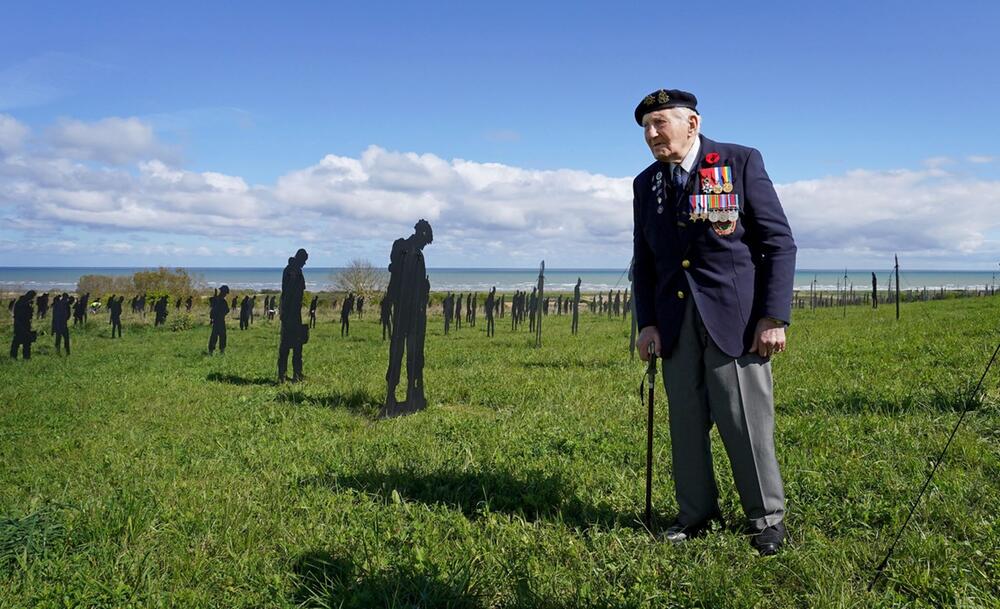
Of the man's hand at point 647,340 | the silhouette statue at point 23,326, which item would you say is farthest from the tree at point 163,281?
the man's hand at point 647,340

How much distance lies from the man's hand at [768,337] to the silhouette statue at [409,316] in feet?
16.1

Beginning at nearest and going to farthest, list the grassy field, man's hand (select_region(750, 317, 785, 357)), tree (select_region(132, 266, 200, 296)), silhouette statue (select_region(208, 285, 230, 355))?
the grassy field < man's hand (select_region(750, 317, 785, 357)) < silhouette statue (select_region(208, 285, 230, 355)) < tree (select_region(132, 266, 200, 296))

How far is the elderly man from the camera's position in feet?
10.7

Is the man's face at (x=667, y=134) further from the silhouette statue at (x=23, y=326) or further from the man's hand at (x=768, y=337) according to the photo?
the silhouette statue at (x=23, y=326)

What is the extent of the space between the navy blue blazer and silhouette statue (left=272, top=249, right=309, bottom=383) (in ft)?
25.3

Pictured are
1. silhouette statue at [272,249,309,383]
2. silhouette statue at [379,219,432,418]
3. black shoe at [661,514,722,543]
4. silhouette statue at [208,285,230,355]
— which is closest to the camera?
black shoe at [661,514,722,543]

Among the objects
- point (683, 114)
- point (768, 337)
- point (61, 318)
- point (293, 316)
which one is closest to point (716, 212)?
point (683, 114)

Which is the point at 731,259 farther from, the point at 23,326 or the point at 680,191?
the point at 23,326

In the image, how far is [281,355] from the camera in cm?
1030

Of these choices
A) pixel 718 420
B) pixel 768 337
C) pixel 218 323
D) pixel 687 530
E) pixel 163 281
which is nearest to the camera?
pixel 768 337

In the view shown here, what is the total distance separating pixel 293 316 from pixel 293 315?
36 millimetres

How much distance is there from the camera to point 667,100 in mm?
3301

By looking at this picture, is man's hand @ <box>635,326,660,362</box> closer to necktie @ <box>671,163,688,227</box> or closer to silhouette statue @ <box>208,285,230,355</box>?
necktie @ <box>671,163,688,227</box>

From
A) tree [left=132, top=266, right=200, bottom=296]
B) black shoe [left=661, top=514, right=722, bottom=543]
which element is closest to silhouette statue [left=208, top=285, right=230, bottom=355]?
black shoe [left=661, top=514, right=722, bottom=543]
